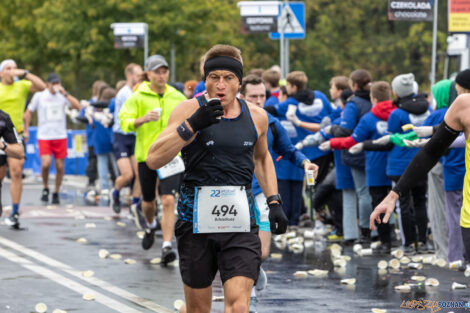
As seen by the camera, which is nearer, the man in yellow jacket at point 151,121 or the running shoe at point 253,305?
the running shoe at point 253,305

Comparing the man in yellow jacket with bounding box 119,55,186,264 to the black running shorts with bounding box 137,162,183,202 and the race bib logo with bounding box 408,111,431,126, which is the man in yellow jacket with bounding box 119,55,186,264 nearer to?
the black running shorts with bounding box 137,162,183,202

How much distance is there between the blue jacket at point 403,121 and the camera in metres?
11.0

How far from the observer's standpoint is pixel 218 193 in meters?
5.99

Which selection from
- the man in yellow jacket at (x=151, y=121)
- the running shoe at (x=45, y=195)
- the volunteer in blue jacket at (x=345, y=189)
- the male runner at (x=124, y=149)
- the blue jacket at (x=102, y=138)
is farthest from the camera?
the blue jacket at (x=102, y=138)

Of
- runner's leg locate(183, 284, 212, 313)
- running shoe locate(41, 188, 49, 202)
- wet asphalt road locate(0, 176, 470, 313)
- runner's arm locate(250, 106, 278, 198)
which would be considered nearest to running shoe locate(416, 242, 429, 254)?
wet asphalt road locate(0, 176, 470, 313)

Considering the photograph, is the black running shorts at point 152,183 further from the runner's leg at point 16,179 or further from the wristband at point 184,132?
the wristband at point 184,132

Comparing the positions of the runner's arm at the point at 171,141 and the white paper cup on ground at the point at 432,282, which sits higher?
the runner's arm at the point at 171,141

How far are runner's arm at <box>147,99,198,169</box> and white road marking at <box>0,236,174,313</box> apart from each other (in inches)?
97.1

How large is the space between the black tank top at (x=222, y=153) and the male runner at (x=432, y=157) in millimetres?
835

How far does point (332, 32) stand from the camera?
52.2m

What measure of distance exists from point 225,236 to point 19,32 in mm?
37362

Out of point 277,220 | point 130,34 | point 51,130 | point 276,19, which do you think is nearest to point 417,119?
point 277,220

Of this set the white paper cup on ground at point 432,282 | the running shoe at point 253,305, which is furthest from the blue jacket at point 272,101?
the running shoe at point 253,305

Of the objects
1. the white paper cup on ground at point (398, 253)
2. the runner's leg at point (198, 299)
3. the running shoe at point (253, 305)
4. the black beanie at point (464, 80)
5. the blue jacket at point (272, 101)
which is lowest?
the white paper cup on ground at point (398, 253)
